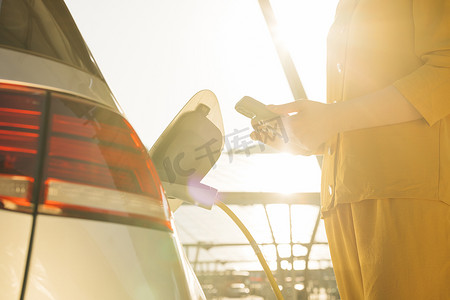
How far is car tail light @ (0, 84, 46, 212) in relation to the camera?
390 mm

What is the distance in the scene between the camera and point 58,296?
36 cm

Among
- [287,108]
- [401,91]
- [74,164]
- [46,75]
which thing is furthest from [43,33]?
[401,91]

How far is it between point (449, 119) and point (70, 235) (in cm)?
70

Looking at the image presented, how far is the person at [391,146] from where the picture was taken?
74 cm

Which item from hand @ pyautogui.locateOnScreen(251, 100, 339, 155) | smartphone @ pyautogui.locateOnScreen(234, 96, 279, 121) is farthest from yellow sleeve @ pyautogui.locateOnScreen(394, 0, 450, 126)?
smartphone @ pyautogui.locateOnScreen(234, 96, 279, 121)

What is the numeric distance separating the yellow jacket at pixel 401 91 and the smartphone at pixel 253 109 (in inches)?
5.9

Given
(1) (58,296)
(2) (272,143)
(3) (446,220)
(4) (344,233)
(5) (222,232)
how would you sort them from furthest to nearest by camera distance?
(5) (222,232)
(2) (272,143)
(4) (344,233)
(3) (446,220)
(1) (58,296)

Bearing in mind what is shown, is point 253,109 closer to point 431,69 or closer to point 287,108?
point 287,108

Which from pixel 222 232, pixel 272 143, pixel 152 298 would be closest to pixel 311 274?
pixel 222 232

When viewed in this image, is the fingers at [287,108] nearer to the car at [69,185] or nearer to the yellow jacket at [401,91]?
the yellow jacket at [401,91]

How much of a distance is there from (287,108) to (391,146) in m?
0.20

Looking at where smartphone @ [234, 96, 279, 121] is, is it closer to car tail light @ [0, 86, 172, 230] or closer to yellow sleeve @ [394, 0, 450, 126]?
yellow sleeve @ [394, 0, 450, 126]

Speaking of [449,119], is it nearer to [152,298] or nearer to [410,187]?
[410,187]

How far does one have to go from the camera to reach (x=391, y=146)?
2.58 ft
